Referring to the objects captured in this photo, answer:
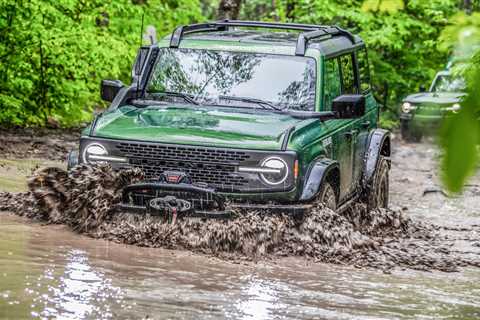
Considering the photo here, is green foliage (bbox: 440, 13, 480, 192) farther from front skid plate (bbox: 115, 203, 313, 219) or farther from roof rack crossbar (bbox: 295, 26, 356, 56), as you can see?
roof rack crossbar (bbox: 295, 26, 356, 56)

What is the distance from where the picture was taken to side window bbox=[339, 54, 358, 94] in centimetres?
862

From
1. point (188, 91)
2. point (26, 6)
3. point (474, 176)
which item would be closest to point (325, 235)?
point (188, 91)

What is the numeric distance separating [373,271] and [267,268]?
2.80 feet

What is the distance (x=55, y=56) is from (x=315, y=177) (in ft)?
27.9

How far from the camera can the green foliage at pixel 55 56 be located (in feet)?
46.5

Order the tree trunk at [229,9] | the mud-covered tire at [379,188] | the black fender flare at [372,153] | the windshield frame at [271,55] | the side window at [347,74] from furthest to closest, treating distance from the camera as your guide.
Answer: the tree trunk at [229,9], the mud-covered tire at [379,188], the black fender flare at [372,153], the side window at [347,74], the windshield frame at [271,55]

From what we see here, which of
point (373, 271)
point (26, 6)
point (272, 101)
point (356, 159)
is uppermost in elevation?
point (26, 6)

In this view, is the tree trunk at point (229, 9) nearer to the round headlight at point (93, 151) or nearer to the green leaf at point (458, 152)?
the round headlight at point (93, 151)

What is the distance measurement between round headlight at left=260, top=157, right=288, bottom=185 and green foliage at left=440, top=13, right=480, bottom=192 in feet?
16.6

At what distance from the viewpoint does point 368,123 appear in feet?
30.5

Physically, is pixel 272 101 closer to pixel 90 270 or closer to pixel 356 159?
pixel 356 159

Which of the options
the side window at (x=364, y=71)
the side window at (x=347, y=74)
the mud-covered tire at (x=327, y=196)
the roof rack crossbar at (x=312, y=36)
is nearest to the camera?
the mud-covered tire at (x=327, y=196)

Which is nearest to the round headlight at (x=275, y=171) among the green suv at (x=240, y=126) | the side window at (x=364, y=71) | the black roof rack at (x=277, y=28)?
the green suv at (x=240, y=126)

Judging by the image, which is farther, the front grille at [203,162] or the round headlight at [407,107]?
the round headlight at [407,107]
